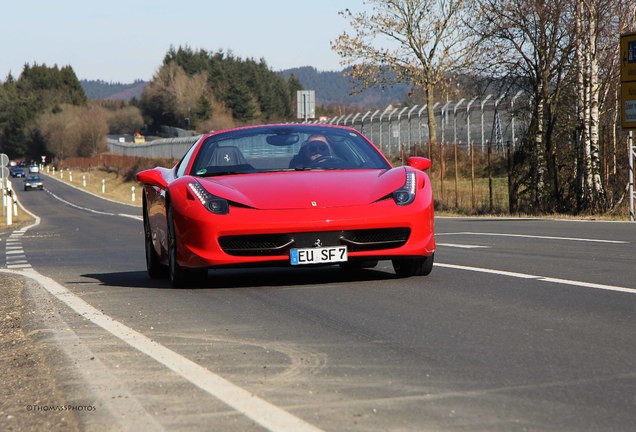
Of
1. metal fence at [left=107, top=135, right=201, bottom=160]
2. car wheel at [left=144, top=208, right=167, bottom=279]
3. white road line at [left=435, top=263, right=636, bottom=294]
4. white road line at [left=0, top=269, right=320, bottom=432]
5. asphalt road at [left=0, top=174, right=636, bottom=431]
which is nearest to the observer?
white road line at [left=0, top=269, right=320, bottom=432]

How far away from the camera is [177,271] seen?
10484mm

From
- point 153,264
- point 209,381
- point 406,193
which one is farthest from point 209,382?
point 153,264

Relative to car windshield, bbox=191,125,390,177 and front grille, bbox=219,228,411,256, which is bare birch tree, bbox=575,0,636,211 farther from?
front grille, bbox=219,228,411,256

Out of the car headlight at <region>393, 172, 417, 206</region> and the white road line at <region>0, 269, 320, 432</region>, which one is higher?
the car headlight at <region>393, 172, 417, 206</region>

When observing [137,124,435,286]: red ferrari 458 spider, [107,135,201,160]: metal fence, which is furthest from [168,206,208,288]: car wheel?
[107,135,201,160]: metal fence

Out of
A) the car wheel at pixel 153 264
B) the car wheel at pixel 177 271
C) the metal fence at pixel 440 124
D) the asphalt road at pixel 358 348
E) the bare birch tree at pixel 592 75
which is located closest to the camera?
the asphalt road at pixel 358 348

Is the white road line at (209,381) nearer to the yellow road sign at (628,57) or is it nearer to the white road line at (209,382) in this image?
the white road line at (209,382)

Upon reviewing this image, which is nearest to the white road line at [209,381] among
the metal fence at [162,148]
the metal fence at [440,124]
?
the metal fence at [440,124]

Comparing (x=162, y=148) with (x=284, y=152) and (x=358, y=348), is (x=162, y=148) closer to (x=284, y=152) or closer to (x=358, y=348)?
(x=284, y=152)

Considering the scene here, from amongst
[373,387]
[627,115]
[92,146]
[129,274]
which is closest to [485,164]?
[627,115]

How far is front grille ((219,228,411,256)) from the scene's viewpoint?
9.73 m

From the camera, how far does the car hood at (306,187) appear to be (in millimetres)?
9820

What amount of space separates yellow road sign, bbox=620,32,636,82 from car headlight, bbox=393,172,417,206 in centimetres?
1608

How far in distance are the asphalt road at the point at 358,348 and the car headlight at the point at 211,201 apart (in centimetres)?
69
